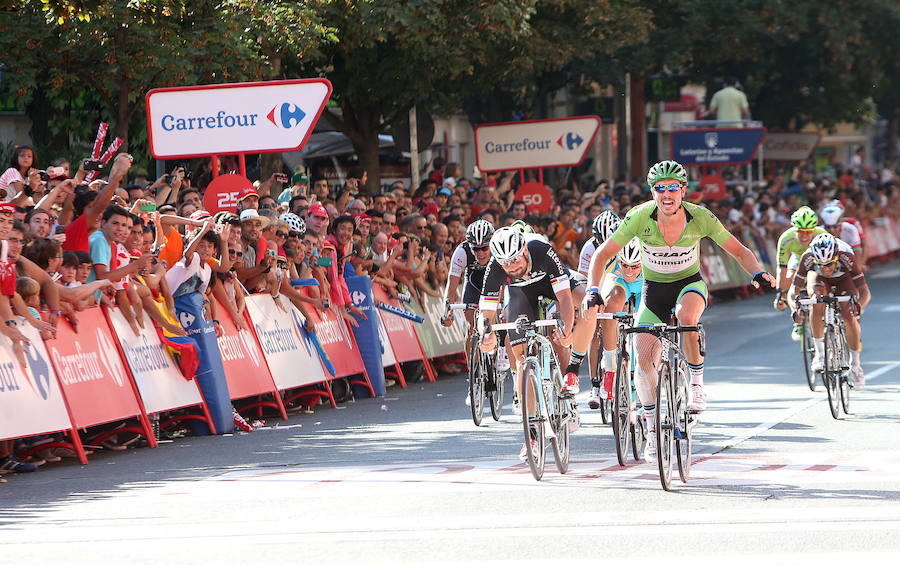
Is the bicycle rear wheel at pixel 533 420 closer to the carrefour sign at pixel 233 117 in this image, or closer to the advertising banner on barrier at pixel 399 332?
the carrefour sign at pixel 233 117

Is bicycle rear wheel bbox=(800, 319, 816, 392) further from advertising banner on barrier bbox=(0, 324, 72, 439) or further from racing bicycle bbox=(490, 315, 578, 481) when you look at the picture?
advertising banner on barrier bbox=(0, 324, 72, 439)

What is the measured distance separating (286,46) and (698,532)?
13.3 meters

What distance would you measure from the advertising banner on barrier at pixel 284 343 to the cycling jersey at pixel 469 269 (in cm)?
183

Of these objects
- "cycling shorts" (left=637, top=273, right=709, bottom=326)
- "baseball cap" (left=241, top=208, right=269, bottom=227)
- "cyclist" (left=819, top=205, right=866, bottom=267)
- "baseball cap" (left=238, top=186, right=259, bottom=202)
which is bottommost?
"cycling shorts" (left=637, top=273, right=709, bottom=326)

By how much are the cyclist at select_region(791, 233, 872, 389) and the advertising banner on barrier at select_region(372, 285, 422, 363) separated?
458 cm

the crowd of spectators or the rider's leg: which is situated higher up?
the crowd of spectators

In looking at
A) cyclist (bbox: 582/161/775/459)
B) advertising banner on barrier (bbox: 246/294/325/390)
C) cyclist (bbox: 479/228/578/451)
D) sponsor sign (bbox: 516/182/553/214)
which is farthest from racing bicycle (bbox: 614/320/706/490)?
sponsor sign (bbox: 516/182/553/214)

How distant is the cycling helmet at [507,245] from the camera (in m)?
11.9

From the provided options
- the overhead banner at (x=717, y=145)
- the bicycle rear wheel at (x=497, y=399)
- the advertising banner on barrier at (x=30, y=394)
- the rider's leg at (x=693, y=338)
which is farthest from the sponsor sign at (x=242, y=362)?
the overhead banner at (x=717, y=145)

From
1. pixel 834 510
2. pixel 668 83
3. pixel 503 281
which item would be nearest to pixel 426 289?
pixel 503 281

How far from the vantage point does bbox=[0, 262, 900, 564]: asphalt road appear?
866 centimetres

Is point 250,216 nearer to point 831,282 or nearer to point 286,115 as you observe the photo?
point 286,115

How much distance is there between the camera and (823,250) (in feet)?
52.9

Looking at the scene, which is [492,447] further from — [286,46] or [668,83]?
[668,83]
